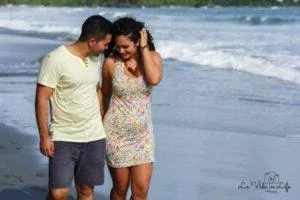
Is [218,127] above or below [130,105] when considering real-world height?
below

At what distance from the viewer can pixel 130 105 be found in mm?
4633

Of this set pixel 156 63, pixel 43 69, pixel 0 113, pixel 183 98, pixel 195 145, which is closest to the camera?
pixel 43 69

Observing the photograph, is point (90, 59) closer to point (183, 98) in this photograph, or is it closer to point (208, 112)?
point (208, 112)

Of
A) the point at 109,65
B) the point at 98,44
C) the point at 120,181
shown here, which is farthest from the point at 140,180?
the point at 98,44

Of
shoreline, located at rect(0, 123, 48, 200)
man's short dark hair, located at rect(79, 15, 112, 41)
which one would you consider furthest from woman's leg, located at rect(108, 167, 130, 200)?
shoreline, located at rect(0, 123, 48, 200)

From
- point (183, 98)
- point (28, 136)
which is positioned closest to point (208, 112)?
point (183, 98)

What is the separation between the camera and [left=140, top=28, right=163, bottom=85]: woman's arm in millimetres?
4523

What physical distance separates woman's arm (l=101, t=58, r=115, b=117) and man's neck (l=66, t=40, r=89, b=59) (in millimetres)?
236

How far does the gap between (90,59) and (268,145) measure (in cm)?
392

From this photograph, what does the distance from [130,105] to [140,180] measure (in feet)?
1.47

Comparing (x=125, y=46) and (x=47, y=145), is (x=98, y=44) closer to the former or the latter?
(x=125, y=46)

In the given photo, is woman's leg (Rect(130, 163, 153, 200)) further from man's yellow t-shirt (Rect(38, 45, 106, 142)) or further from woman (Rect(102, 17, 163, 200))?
man's yellow t-shirt (Rect(38, 45, 106, 142))

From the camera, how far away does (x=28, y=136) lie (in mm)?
8125

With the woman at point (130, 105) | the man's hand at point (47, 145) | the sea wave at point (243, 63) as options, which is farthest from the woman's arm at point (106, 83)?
the sea wave at point (243, 63)
